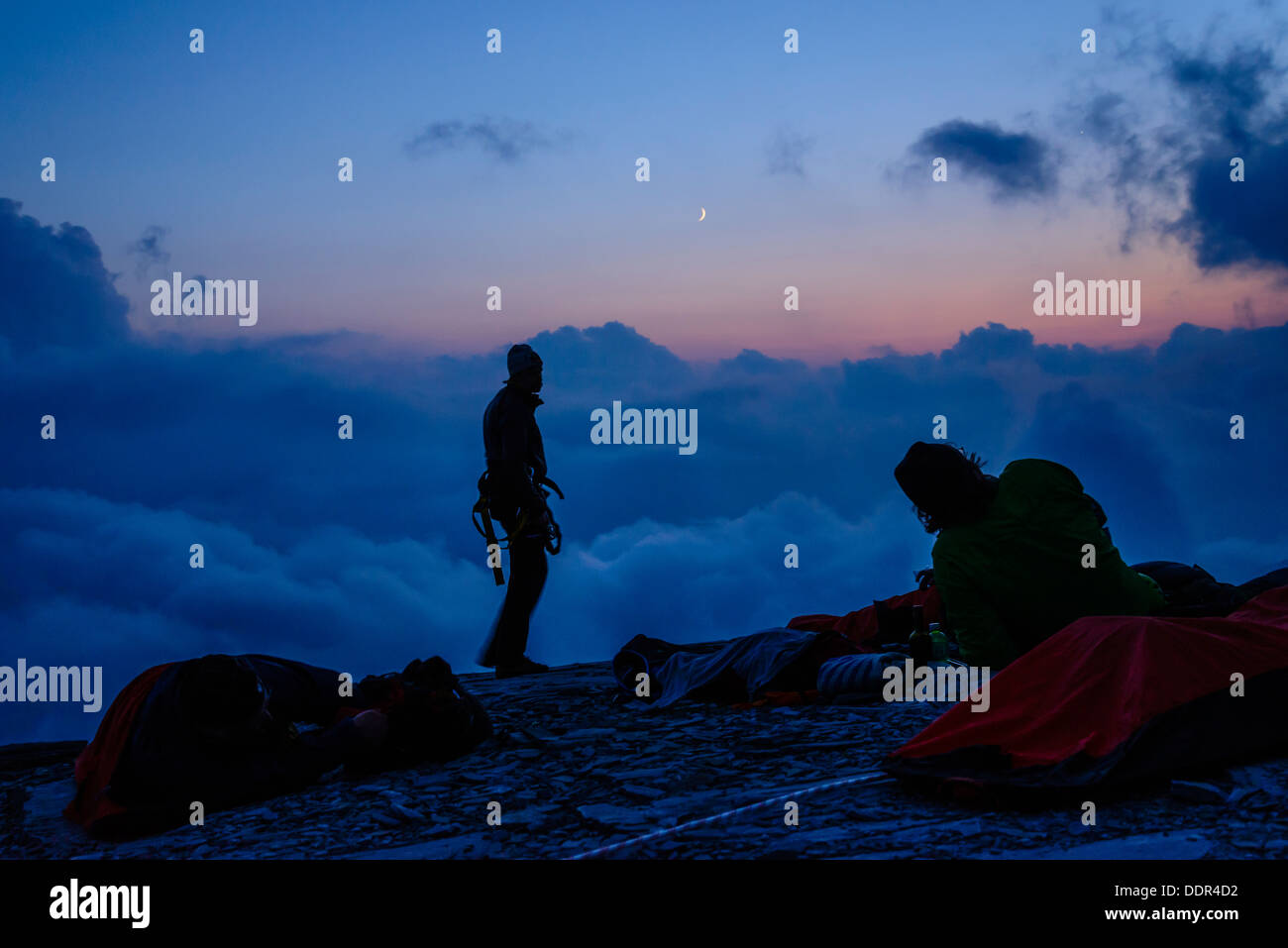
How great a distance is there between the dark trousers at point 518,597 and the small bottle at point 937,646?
3.40 metres

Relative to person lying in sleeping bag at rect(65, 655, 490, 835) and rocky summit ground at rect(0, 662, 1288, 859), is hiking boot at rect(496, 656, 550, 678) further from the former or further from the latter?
person lying in sleeping bag at rect(65, 655, 490, 835)

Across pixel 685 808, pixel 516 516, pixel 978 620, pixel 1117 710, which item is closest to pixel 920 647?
pixel 978 620

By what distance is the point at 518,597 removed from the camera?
29.9 feet

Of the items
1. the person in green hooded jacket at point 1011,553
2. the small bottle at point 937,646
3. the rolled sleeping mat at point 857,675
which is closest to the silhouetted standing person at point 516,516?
Answer: the rolled sleeping mat at point 857,675

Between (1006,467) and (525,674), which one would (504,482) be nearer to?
(525,674)

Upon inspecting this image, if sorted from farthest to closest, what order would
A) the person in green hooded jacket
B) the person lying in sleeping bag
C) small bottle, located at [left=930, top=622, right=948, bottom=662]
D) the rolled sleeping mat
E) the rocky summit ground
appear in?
1. small bottle, located at [left=930, top=622, right=948, bottom=662]
2. the rolled sleeping mat
3. the person in green hooded jacket
4. the person lying in sleeping bag
5. the rocky summit ground

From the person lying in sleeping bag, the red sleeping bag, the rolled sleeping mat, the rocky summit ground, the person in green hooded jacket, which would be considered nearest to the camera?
the rocky summit ground

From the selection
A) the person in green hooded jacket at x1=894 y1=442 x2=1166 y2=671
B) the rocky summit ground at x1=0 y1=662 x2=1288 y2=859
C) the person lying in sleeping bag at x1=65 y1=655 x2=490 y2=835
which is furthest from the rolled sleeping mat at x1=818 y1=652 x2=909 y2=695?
the person lying in sleeping bag at x1=65 y1=655 x2=490 y2=835

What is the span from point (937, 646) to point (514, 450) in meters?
3.89

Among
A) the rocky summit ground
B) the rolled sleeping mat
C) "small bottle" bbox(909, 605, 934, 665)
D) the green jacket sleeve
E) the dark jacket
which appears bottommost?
the rocky summit ground

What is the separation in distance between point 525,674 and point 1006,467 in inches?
201

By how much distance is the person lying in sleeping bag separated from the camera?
16.0 ft

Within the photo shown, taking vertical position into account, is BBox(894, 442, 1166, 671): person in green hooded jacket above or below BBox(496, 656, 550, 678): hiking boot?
above

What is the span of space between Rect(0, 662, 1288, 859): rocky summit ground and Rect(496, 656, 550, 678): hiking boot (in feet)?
7.38
